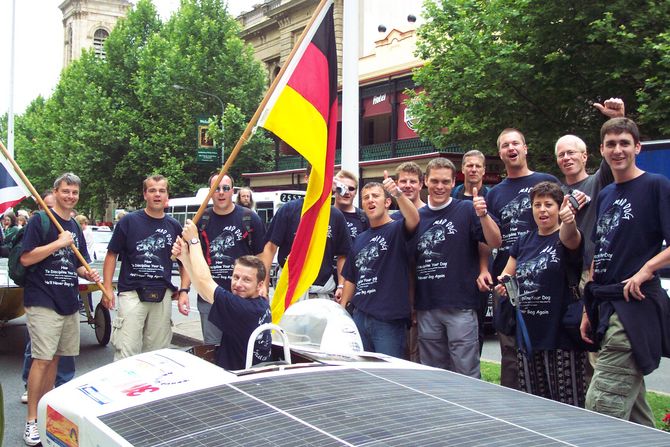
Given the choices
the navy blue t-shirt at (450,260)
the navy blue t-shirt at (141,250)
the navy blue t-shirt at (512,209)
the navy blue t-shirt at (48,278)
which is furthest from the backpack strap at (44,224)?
the navy blue t-shirt at (512,209)

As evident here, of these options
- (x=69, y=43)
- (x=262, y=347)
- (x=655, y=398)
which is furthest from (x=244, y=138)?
(x=69, y=43)

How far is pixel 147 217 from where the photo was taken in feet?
19.4

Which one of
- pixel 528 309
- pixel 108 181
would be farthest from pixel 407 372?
pixel 108 181

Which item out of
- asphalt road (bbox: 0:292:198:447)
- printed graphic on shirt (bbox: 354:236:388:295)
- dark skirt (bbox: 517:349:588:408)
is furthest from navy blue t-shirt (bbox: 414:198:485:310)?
asphalt road (bbox: 0:292:198:447)

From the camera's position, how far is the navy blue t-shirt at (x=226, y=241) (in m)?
5.86

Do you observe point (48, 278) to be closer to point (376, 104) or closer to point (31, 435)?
point (31, 435)

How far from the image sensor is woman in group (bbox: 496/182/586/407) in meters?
4.36

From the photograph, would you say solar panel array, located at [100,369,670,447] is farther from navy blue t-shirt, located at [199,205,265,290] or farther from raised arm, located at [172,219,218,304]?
navy blue t-shirt, located at [199,205,265,290]

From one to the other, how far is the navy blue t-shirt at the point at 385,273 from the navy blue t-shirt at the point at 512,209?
2.12 ft

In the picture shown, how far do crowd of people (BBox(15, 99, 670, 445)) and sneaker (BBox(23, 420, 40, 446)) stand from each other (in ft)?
0.05

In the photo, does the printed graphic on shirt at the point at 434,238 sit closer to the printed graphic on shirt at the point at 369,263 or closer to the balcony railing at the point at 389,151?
the printed graphic on shirt at the point at 369,263

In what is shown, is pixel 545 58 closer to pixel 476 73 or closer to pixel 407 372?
pixel 476 73

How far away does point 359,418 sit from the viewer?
2.25m

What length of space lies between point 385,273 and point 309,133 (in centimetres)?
112
